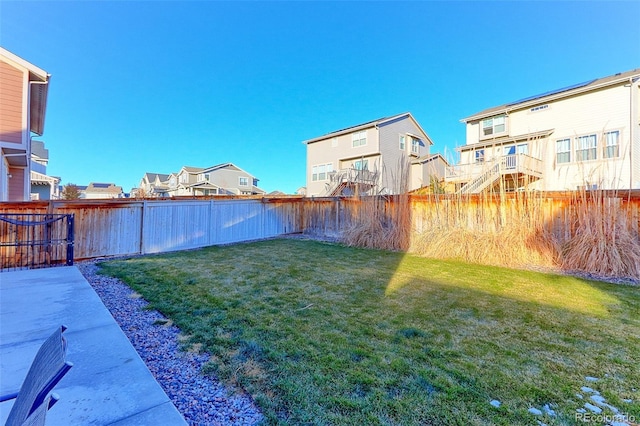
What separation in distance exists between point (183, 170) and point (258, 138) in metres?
12.4

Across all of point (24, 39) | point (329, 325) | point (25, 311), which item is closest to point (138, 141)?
point (24, 39)

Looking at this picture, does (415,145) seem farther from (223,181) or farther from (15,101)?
(15,101)

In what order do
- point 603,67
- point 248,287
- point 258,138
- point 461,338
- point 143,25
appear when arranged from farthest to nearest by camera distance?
point 258,138 → point 603,67 → point 143,25 → point 248,287 → point 461,338

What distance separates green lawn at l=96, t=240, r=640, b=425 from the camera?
1.60 m

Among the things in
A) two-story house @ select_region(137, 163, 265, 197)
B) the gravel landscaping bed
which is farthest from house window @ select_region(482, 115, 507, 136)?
two-story house @ select_region(137, 163, 265, 197)

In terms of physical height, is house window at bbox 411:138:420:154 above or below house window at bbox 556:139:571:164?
above

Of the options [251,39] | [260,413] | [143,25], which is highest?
[251,39]

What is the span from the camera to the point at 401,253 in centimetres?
687

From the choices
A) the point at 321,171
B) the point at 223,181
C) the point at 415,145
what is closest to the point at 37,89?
the point at 321,171

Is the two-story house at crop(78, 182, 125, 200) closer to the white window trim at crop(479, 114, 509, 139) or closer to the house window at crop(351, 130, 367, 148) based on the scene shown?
the house window at crop(351, 130, 367, 148)

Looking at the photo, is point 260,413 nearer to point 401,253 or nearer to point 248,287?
point 248,287

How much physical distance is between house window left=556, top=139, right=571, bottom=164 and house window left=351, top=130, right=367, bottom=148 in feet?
34.0

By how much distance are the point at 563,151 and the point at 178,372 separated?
16984 millimetres

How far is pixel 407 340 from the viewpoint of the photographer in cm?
238
